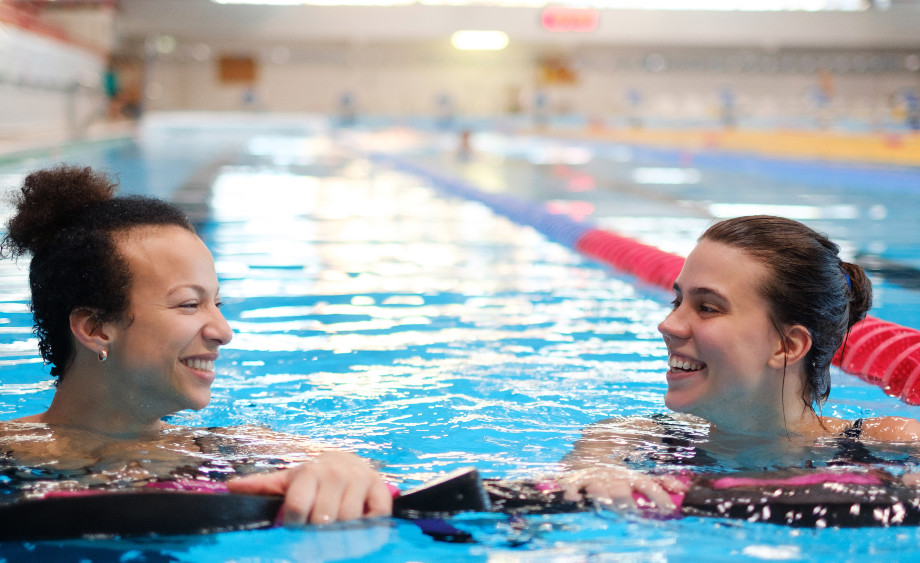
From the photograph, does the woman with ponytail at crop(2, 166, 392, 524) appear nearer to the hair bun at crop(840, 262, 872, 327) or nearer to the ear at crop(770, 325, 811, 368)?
the ear at crop(770, 325, 811, 368)

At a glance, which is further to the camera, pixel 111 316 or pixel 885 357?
pixel 885 357

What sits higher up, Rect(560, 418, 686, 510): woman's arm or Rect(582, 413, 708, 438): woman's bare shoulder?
Rect(582, 413, 708, 438): woman's bare shoulder

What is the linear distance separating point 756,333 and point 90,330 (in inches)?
55.5

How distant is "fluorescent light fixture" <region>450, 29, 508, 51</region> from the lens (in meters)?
31.7

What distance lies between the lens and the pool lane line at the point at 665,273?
11.1 ft

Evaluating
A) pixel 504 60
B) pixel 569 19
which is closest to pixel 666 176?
pixel 569 19

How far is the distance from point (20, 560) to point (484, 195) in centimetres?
817

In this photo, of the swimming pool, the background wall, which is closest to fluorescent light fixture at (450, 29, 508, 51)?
the background wall

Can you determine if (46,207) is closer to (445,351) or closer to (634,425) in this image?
(634,425)

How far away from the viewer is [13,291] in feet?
15.5

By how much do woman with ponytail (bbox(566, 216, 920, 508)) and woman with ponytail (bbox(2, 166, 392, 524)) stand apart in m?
0.76

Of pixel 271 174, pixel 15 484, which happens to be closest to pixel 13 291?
pixel 15 484

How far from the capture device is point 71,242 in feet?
6.82

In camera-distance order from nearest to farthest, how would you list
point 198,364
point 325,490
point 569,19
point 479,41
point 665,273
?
1. point 325,490
2. point 198,364
3. point 665,273
4. point 569,19
5. point 479,41
